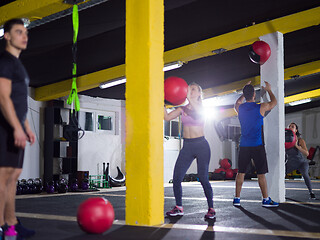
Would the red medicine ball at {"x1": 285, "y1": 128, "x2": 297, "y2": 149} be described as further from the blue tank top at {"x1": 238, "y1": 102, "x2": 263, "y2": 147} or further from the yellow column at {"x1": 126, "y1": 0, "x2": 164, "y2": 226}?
the yellow column at {"x1": 126, "y1": 0, "x2": 164, "y2": 226}

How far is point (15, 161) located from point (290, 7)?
5700mm

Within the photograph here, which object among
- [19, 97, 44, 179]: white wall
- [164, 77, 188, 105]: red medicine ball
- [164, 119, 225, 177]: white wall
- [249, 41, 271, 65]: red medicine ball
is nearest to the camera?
[164, 77, 188, 105]: red medicine ball

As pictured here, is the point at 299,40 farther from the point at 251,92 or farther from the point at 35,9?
the point at 35,9

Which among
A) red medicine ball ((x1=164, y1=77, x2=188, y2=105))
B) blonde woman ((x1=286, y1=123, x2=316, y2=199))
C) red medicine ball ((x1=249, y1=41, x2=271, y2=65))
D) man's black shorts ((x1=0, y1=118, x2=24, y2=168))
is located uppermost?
red medicine ball ((x1=249, y1=41, x2=271, y2=65))

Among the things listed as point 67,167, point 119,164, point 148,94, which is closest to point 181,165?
point 148,94

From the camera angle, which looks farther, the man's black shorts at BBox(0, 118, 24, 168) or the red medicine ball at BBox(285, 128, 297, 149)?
the red medicine ball at BBox(285, 128, 297, 149)

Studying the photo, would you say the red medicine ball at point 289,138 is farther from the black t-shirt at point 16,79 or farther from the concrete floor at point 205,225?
the black t-shirt at point 16,79

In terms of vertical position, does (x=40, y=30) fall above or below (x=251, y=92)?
above

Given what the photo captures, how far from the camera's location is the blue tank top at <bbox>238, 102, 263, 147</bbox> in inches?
214

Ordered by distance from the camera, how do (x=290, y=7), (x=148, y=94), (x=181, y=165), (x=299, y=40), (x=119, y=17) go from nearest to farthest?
(x=148, y=94) → (x=181, y=165) → (x=119, y=17) → (x=290, y=7) → (x=299, y=40)

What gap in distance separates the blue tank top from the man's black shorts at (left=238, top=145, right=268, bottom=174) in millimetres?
69

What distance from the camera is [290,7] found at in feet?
22.6

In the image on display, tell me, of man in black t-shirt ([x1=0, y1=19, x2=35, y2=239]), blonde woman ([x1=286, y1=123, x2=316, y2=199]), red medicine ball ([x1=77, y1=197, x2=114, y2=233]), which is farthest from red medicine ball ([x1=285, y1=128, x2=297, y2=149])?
man in black t-shirt ([x1=0, y1=19, x2=35, y2=239])

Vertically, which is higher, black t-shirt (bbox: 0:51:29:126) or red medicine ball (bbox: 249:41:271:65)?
red medicine ball (bbox: 249:41:271:65)
